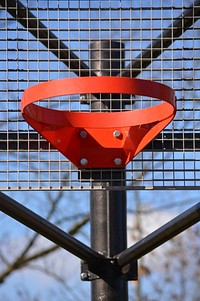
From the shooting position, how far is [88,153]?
98.0 inches

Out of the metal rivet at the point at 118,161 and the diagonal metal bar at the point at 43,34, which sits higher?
the diagonal metal bar at the point at 43,34

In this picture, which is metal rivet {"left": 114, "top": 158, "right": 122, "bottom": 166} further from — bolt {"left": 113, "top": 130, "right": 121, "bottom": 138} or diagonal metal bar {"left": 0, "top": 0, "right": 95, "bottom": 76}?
diagonal metal bar {"left": 0, "top": 0, "right": 95, "bottom": 76}

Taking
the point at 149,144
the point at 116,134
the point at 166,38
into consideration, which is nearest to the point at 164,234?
the point at 149,144

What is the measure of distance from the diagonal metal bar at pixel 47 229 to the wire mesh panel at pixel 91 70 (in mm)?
91

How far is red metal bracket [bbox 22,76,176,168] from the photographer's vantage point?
2.24 metres

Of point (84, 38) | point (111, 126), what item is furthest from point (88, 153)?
point (84, 38)

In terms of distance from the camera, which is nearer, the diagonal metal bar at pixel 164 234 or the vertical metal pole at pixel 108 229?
the diagonal metal bar at pixel 164 234

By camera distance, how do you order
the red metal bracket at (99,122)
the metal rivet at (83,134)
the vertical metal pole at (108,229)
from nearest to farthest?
1. the red metal bracket at (99,122)
2. the metal rivet at (83,134)
3. the vertical metal pole at (108,229)

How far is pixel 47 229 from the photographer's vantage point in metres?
2.68

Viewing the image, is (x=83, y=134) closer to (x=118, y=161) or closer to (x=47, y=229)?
(x=118, y=161)

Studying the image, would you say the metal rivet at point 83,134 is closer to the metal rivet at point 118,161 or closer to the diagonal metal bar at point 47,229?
the metal rivet at point 118,161

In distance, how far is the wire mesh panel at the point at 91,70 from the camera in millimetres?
2494

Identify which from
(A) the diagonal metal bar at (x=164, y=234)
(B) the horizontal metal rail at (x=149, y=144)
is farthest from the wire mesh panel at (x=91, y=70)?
(A) the diagonal metal bar at (x=164, y=234)

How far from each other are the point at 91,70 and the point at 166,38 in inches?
7.4
